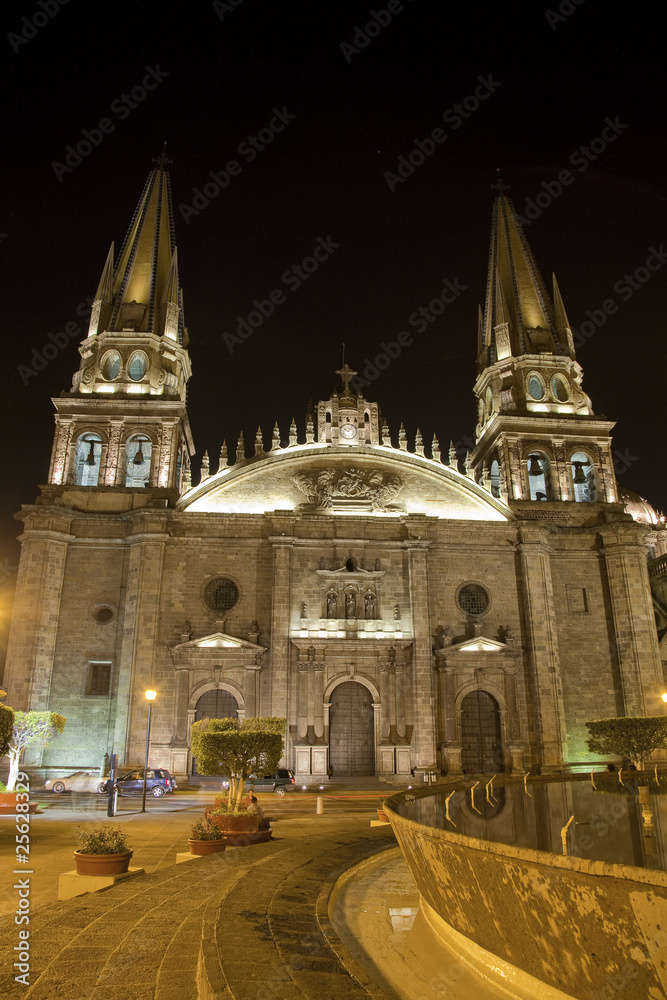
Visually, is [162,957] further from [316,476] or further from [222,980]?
[316,476]

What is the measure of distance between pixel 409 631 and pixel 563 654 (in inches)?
293

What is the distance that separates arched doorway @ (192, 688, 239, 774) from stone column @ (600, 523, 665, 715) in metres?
17.4

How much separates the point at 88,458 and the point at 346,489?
12.9 metres

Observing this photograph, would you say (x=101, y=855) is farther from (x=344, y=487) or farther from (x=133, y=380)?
(x=133, y=380)

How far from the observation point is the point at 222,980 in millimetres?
4973

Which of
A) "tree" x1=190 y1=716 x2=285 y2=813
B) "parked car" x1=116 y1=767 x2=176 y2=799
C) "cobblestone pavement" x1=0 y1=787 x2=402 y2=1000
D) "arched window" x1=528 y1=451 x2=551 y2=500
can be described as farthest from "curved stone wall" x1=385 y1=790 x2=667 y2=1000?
"arched window" x1=528 y1=451 x2=551 y2=500

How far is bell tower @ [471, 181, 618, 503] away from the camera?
116ft

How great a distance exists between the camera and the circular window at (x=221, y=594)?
3005 cm

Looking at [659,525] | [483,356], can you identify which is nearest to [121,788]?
[483,356]

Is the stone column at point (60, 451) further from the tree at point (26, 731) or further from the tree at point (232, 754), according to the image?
the tree at point (232, 754)

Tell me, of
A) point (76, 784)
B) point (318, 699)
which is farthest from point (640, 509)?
point (76, 784)

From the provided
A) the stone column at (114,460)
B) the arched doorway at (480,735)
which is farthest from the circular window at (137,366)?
the arched doorway at (480,735)

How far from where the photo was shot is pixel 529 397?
122ft

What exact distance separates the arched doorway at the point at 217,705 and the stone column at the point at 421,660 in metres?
7.75
